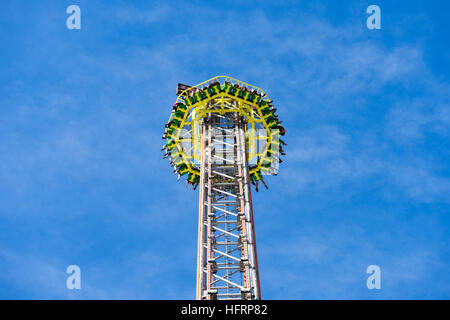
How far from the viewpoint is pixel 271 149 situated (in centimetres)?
7312

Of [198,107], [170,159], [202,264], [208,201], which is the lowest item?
[202,264]

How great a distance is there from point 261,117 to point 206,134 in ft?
23.1

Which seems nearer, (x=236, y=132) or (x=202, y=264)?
(x=202, y=264)

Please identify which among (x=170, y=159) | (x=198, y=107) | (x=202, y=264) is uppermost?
(x=198, y=107)
